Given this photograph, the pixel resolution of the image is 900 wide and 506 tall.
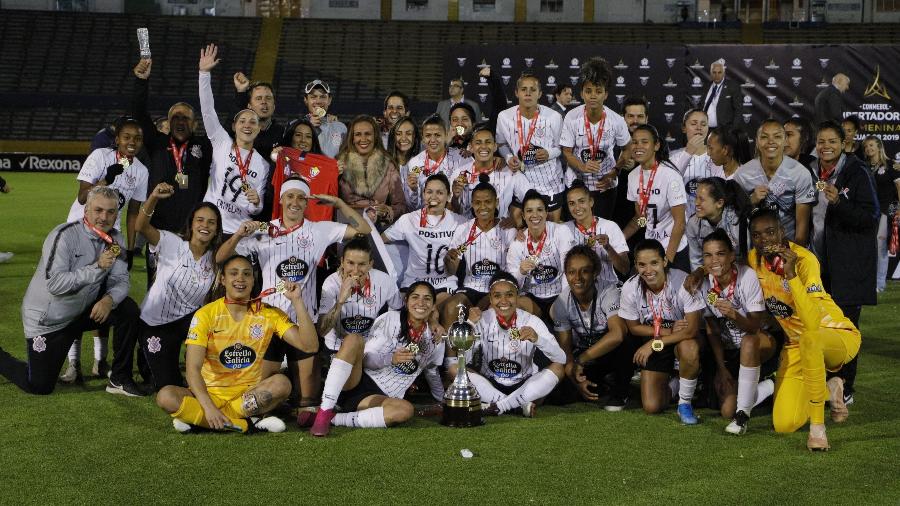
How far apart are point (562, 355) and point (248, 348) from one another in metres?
1.85

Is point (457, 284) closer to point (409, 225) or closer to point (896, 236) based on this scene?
point (409, 225)

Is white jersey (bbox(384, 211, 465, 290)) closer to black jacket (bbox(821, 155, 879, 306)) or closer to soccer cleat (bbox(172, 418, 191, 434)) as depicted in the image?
soccer cleat (bbox(172, 418, 191, 434))

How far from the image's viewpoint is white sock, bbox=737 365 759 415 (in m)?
5.62

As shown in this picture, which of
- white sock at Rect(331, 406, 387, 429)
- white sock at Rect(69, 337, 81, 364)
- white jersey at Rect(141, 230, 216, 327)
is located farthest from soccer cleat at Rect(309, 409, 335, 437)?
white sock at Rect(69, 337, 81, 364)

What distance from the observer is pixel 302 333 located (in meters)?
5.56

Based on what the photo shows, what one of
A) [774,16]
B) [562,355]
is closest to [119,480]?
[562,355]

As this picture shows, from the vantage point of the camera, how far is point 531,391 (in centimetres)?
595

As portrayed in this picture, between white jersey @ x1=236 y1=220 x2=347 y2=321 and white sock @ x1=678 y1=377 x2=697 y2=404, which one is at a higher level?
white jersey @ x1=236 y1=220 x2=347 y2=321

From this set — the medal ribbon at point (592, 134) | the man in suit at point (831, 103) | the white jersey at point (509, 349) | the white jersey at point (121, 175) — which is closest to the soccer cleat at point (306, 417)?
the white jersey at point (509, 349)

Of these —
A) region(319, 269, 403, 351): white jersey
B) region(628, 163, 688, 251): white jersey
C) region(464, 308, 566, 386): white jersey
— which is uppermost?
region(628, 163, 688, 251): white jersey

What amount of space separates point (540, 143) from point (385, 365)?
2321 mm

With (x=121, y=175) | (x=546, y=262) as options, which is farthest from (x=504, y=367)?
(x=121, y=175)

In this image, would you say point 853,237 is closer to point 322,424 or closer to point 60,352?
point 322,424

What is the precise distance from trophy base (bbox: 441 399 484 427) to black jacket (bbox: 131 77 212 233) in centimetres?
259
